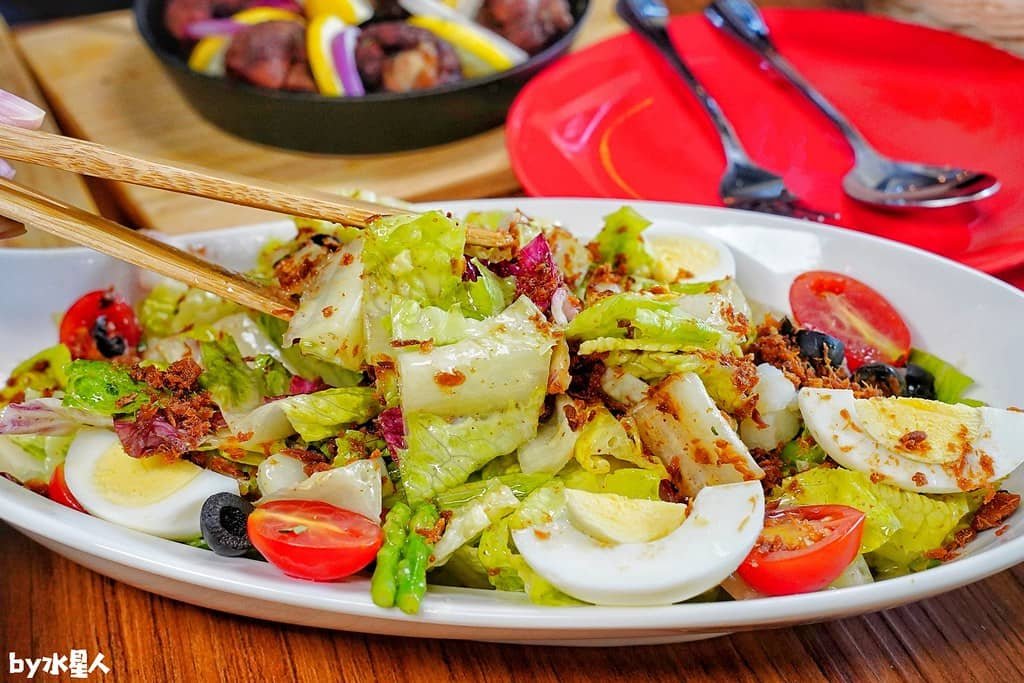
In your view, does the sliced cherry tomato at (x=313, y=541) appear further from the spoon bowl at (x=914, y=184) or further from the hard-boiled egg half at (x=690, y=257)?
the spoon bowl at (x=914, y=184)

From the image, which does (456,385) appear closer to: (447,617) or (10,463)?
(447,617)

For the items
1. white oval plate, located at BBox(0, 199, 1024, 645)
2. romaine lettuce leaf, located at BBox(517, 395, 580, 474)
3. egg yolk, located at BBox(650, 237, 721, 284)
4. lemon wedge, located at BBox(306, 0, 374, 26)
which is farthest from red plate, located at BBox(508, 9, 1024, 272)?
romaine lettuce leaf, located at BBox(517, 395, 580, 474)

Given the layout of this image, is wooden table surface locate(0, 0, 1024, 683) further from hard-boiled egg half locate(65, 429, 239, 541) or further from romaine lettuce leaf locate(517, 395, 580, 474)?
romaine lettuce leaf locate(517, 395, 580, 474)

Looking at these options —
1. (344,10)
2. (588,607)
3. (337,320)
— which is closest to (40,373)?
(337,320)

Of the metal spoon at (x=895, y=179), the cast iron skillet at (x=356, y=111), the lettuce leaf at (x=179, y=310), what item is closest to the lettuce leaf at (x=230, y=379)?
the lettuce leaf at (x=179, y=310)

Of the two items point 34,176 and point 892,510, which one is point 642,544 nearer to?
point 892,510
